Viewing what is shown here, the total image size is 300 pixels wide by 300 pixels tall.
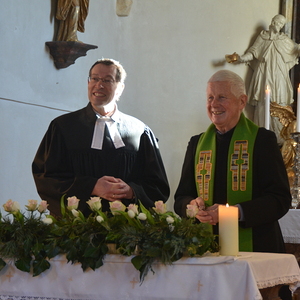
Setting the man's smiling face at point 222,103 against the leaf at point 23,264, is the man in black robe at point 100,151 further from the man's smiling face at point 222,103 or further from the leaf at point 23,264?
the leaf at point 23,264

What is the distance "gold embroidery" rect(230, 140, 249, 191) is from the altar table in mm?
903

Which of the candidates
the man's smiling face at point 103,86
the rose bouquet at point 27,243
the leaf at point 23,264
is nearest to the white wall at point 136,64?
the man's smiling face at point 103,86

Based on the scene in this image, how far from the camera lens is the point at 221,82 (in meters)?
3.41

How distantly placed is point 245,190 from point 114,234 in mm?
1194

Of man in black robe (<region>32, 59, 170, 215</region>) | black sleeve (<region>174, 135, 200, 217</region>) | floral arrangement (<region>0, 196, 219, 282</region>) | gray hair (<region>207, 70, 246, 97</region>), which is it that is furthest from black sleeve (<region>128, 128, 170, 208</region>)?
floral arrangement (<region>0, 196, 219, 282</region>)

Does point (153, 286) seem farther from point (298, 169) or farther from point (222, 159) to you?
point (298, 169)

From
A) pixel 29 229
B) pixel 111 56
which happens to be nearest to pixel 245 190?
pixel 29 229

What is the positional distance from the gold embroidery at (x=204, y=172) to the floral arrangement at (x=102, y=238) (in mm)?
925

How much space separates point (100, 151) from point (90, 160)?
0.08m

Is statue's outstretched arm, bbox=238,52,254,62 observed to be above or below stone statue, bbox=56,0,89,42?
below

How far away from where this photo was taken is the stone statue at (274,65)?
7668 mm

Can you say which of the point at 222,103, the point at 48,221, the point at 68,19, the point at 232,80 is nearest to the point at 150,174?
the point at 222,103

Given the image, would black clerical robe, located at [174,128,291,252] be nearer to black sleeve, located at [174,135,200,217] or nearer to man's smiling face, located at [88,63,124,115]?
black sleeve, located at [174,135,200,217]

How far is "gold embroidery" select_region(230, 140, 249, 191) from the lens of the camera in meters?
3.46
